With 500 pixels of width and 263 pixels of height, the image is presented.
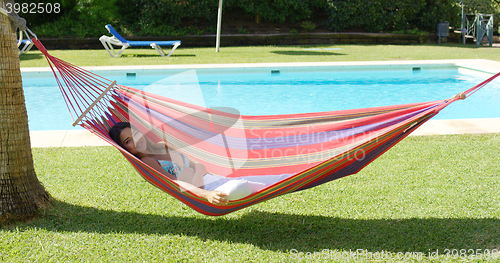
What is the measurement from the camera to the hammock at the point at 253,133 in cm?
167

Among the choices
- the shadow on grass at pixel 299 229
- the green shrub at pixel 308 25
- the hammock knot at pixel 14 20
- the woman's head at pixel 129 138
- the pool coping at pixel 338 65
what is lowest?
the shadow on grass at pixel 299 229

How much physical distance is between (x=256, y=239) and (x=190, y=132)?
2.33 feet

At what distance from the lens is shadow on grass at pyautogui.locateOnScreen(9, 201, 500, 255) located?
176 centimetres

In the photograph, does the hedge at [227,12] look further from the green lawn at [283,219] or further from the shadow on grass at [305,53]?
the green lawn at [283,219]

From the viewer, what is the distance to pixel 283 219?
2004mm

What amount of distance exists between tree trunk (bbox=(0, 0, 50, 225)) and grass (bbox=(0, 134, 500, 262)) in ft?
0.30

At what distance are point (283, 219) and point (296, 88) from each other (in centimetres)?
434

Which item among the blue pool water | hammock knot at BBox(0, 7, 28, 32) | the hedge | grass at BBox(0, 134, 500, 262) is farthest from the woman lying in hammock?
the hedge

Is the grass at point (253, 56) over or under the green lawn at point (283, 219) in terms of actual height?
over

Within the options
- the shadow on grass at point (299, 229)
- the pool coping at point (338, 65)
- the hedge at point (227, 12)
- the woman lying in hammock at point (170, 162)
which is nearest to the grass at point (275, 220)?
the shadow on grass at point (299, 229)

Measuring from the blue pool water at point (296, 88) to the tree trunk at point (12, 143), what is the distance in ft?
10.2

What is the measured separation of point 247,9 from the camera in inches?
448

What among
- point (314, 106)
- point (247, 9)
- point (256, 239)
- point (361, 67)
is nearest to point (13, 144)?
point (256, 239)

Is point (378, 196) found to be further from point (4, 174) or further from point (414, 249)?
point (4, 174)
